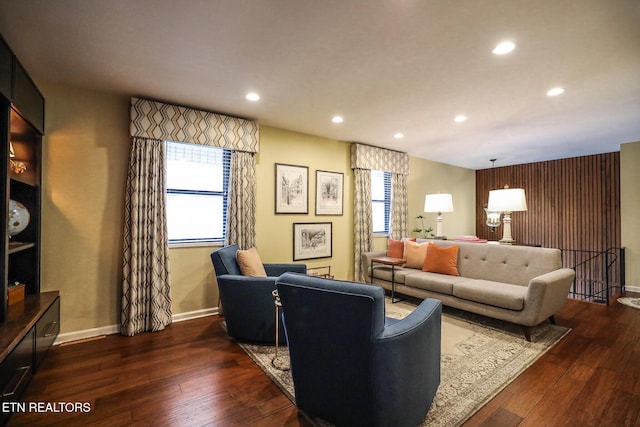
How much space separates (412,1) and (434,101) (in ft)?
5.43

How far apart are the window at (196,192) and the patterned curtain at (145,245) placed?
0.22m

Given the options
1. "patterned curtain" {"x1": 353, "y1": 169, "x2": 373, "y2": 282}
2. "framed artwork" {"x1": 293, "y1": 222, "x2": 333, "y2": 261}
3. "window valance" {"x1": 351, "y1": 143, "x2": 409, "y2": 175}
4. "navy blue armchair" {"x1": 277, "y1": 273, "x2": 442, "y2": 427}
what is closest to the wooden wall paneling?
"window valance" {"x1": 351, "y1": 143, "x2": 409, "y2": 175}

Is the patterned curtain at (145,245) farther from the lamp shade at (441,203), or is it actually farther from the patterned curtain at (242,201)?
the lamp shade at (441,203)

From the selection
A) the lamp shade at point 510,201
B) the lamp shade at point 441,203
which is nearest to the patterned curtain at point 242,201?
the lamp shade at point 441,203

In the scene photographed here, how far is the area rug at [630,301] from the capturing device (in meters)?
3.96

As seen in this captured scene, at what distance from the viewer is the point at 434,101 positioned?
10.5ft

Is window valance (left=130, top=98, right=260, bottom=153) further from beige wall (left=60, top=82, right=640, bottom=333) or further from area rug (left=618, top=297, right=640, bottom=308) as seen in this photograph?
area rug (left=618, top=297, right=640, bottom=308)

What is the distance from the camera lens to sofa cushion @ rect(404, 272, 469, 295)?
11.3 ft

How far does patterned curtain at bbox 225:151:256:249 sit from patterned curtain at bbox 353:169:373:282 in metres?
1.82

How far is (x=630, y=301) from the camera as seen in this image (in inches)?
163

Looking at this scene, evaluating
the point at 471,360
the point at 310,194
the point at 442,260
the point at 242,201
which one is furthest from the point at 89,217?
the point at 442,260

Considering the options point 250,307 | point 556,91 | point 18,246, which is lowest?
point 250,307

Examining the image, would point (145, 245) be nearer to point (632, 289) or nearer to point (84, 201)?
point (84, 201)

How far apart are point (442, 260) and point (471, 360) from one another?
1642 millimetres
